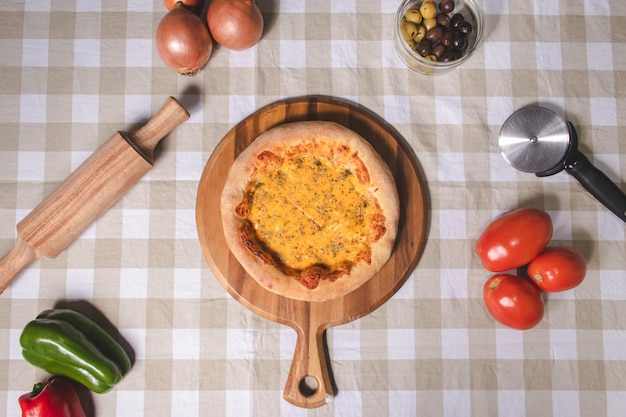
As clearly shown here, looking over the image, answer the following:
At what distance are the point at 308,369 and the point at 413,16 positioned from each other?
1.53 metres

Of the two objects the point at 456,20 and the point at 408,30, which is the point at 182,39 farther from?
the point at 456,20

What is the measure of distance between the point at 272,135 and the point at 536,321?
1309 millimetres

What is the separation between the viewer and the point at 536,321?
2.22m

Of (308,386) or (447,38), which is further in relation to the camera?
(308,386)

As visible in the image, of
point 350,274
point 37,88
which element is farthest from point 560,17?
point 37,88

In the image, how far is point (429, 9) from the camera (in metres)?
2.25

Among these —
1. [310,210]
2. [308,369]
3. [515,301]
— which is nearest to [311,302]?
[308,369]

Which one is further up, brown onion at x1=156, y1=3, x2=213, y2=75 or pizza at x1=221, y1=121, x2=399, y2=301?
brown onion at x1=156, y1=3, x2=213, y2=75

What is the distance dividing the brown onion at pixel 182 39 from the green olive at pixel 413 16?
0.83m

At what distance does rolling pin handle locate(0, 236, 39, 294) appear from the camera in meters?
2.19

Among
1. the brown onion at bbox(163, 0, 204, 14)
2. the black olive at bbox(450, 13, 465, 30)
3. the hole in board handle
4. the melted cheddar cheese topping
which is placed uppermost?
the brown onion at bbox(163, 0, 204, 14)

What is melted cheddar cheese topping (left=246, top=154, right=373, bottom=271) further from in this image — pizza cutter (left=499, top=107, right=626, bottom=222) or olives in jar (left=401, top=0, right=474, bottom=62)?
pizza cutter (left=499, top=107, right=626, bottom=222)

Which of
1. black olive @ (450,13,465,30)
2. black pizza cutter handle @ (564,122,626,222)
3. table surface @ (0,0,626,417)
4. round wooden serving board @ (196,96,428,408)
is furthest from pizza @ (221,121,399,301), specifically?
black pizza cutter handle @ (564,122,626,222)

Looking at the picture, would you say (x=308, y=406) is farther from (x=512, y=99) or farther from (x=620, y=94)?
(x=620, y=94)
